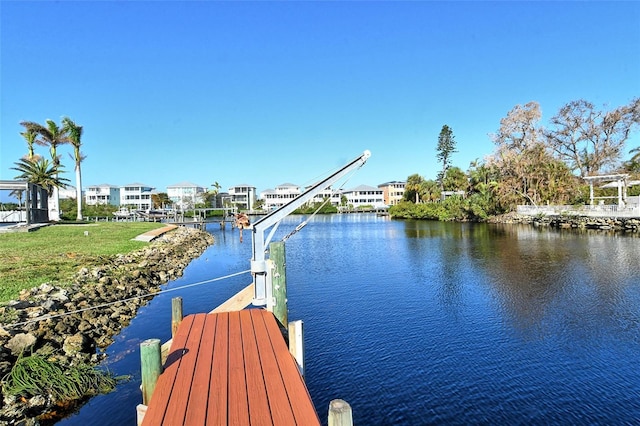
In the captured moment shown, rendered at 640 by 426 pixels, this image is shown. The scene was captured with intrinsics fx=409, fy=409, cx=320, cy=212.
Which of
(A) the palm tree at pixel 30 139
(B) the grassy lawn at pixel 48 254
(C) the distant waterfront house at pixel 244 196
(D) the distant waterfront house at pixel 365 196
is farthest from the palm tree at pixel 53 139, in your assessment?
(D) the distant waterfront house at pixel 365 196

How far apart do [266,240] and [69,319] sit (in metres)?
6.32

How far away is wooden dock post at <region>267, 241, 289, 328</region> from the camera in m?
8.21

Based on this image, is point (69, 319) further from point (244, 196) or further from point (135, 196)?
point (244, 196)

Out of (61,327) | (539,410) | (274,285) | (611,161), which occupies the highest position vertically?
(611,161)

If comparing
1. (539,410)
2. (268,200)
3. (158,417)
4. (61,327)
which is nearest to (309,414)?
(158,417)

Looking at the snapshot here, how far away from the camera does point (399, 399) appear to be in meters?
7.96

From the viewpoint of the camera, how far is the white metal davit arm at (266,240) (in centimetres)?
845

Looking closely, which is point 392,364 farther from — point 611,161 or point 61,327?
point 611,161

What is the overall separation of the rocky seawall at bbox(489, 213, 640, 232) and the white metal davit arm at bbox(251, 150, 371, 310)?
1559 inches

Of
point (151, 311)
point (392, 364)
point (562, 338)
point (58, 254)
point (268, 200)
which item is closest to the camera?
point (392, 364)

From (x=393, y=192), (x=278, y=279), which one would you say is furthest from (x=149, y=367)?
(x=393, y=192)

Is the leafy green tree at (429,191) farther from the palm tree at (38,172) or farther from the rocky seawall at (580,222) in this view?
the palm tree at (38,172)

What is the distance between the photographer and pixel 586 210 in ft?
143

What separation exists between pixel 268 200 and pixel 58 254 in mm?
108284
